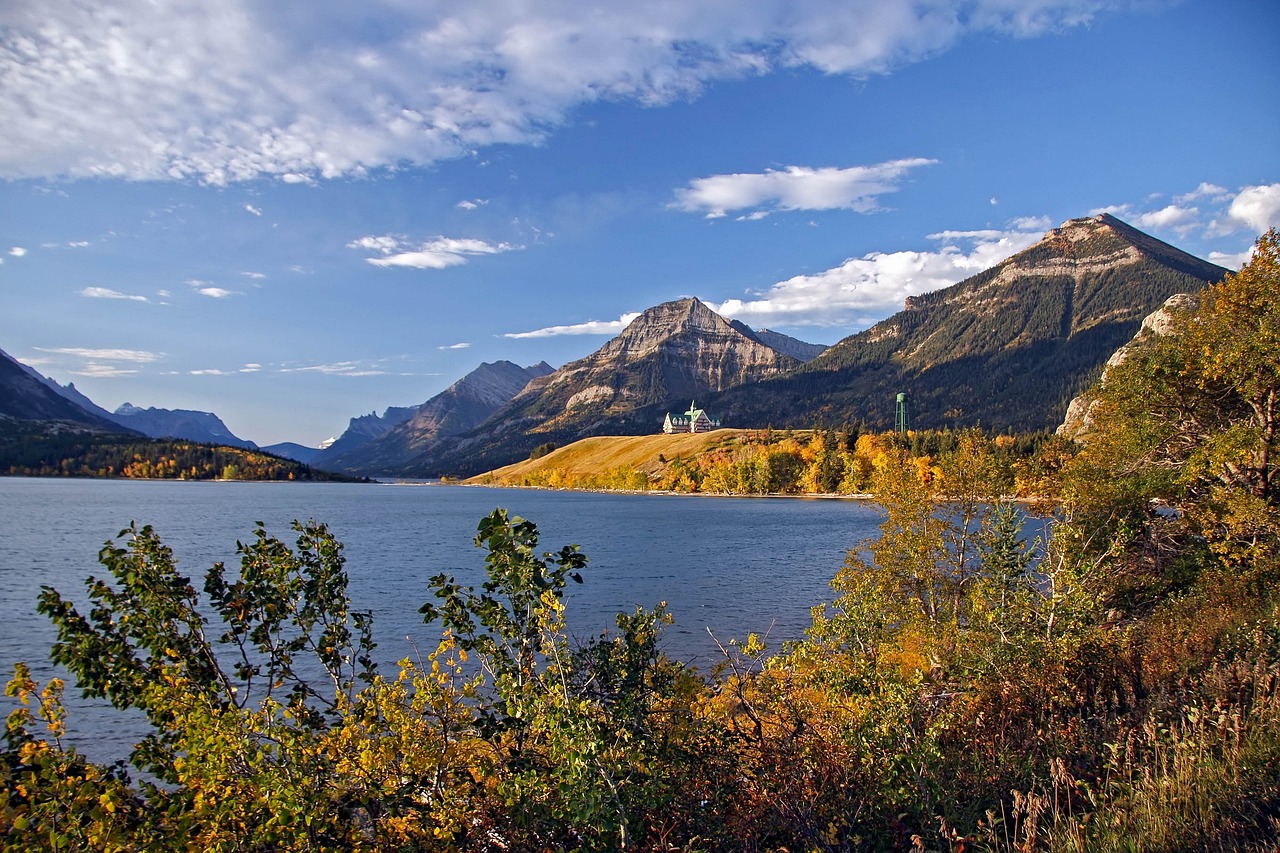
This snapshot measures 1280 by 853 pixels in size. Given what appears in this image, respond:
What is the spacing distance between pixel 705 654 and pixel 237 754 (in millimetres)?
32800

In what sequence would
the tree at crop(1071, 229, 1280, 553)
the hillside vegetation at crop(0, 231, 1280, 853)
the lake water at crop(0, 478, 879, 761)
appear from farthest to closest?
1. the lake water at crop(0, 478, 879, 761)
2. the tree at crop(1071, 229, 1280, 553)
3. the hillside vegetation at crop(0, 231, 1280, 853)

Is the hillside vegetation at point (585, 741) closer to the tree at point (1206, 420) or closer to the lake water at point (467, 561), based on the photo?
the lake water at point (467, 561)

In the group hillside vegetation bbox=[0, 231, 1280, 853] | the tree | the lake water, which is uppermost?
the tree

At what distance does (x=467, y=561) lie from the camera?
251ft

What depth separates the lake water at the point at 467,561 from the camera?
142ft

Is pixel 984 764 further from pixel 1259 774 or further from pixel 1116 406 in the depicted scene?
pixel 1116 406

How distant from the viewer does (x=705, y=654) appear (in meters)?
39.1

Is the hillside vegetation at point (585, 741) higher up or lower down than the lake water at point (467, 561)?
higher up

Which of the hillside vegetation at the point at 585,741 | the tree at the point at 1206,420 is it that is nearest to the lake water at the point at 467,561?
the hillside vegetation at the point at 585,741

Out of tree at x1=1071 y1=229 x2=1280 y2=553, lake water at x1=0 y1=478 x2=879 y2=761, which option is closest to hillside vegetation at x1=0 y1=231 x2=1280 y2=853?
lake water at x1=0 y1=478 x2=879 y2=761

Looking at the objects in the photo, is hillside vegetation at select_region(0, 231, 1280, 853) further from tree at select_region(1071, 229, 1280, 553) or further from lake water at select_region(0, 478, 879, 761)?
tree at select_region(1071, 229, 1280, 553)

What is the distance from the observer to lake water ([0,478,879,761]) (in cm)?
4331

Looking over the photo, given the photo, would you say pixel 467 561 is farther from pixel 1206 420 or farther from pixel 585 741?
pixel 585 741

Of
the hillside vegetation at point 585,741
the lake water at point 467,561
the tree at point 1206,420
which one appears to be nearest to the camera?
the hillside vegetation at point 585,741
